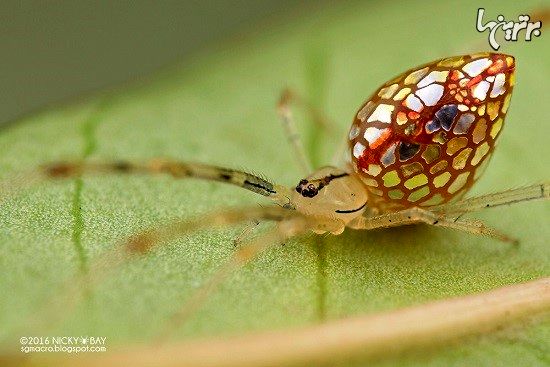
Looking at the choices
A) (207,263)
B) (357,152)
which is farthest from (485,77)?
(207,263)

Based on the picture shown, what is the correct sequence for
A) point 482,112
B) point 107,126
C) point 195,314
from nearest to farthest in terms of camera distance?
point 195,314
point 482,112
point 107,126

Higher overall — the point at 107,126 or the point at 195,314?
the point at 107,126

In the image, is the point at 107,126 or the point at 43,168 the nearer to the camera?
the point at 43,168

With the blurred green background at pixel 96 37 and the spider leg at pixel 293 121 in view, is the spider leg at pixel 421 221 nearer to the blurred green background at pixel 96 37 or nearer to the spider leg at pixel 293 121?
the spider leg at pixel 293 121

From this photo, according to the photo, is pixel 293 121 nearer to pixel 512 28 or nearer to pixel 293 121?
pixel 293 121

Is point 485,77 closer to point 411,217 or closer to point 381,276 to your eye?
point 411,217

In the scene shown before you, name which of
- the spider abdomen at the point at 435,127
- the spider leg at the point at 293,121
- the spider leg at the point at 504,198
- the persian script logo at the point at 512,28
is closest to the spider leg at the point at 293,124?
the spider leg at the point at 293,121

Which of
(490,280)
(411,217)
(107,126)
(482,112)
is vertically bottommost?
(490,280)

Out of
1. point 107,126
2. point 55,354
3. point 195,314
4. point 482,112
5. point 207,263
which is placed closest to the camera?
point 55,354
